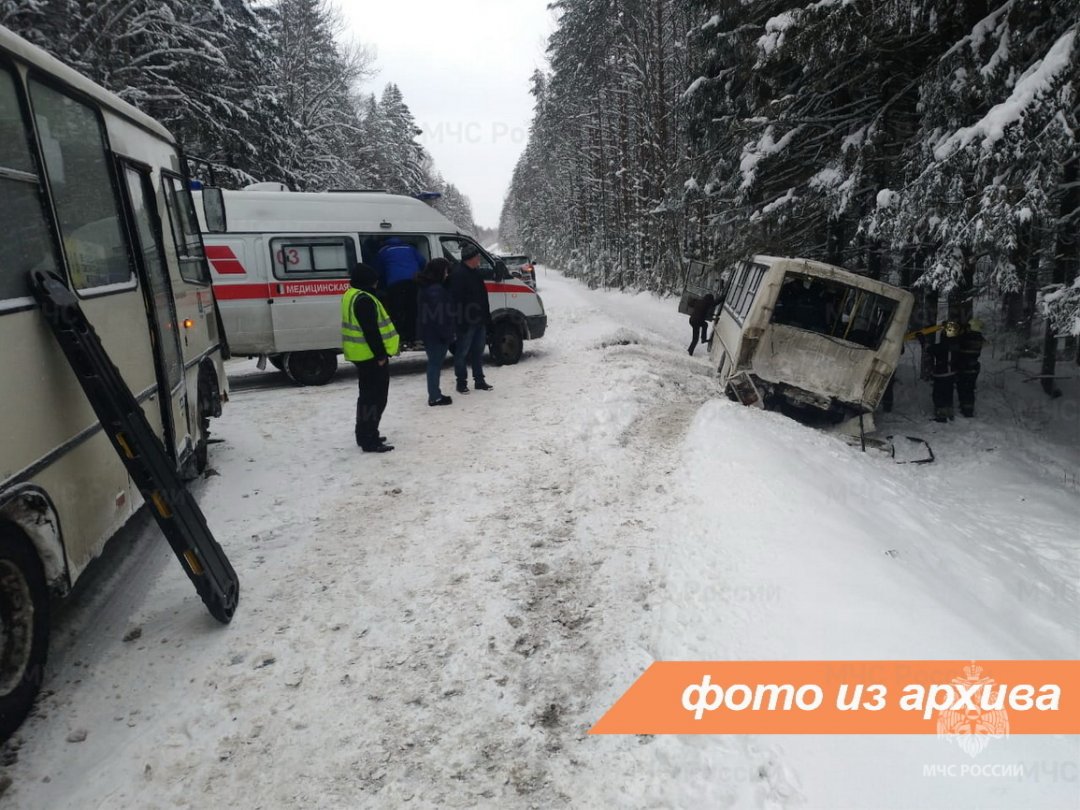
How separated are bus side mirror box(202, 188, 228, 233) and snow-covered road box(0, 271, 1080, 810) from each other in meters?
2.43

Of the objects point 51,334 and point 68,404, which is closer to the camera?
point 51,334

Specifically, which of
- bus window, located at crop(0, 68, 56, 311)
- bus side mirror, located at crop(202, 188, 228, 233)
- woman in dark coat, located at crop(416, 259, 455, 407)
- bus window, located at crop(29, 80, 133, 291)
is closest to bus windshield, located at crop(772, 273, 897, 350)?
woman in dark coat, located at crop(416, 259, 455, 407)

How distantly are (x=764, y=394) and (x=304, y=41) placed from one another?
2817cm

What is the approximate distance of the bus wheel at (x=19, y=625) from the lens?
2.59m

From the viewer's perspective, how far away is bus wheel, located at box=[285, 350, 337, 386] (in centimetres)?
1047

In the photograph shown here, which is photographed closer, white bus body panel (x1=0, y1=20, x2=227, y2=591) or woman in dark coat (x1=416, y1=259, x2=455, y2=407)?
white bus body panel (x1=0, y1=20, x2=227, y2=591)

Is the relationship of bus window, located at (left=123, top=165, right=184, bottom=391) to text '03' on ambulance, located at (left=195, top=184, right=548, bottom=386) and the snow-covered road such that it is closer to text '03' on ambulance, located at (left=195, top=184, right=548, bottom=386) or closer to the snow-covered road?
the snow-covered road

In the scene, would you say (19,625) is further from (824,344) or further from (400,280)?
(824,344)

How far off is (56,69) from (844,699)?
5021 mm

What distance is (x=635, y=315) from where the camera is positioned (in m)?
22.3

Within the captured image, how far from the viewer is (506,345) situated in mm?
11266

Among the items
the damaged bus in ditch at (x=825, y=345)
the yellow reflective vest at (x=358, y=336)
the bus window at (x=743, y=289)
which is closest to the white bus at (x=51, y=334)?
the yellow reflective vest at (x=358, y=336)

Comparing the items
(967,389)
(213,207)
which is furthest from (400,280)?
(967,389)

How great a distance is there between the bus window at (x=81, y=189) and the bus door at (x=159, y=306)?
0.29 metres
